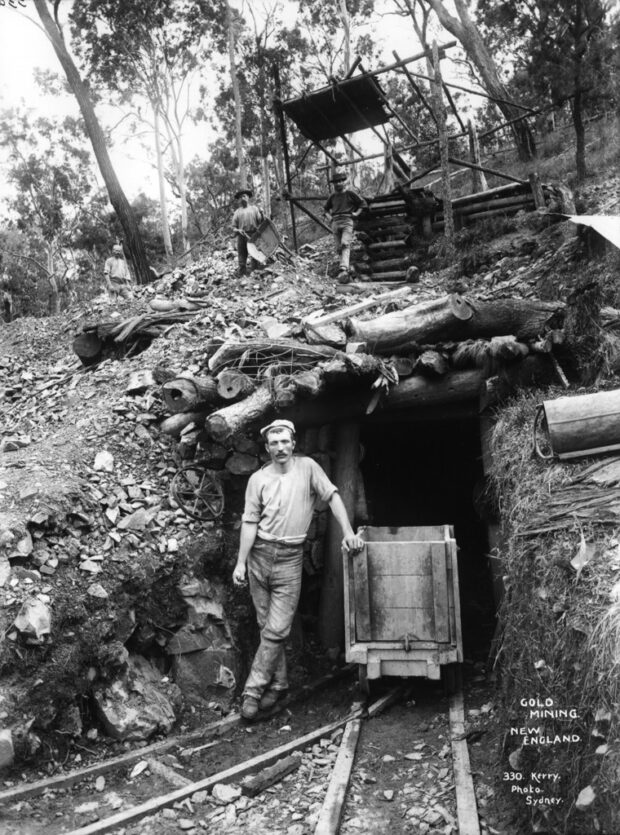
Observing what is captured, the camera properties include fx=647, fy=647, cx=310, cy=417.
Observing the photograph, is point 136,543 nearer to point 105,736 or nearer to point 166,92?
point 105,736

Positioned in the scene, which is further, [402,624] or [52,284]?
[52,284]

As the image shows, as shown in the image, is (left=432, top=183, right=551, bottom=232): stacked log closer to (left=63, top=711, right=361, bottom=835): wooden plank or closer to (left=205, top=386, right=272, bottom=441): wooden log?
(left=205, top=386, right=272, bottom=441): wooden log

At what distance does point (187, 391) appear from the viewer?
20.4 feet

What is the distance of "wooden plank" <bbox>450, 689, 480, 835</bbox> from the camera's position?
3.51 meters

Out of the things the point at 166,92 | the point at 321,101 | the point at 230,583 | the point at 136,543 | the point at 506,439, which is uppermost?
the point at 166,92

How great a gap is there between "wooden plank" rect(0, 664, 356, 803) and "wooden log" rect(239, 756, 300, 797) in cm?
74

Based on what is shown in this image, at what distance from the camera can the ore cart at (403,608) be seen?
516cm

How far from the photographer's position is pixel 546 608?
3562 millimetres

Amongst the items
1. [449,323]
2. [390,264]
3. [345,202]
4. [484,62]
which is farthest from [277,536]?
[484,62]

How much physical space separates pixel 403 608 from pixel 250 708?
1.50 meters

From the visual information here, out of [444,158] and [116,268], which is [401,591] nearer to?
[444,158]

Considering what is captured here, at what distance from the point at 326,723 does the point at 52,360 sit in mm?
8009

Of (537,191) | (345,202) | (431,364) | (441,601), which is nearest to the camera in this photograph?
(441,601)

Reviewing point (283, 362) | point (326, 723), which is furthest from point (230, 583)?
point (283, 362)
